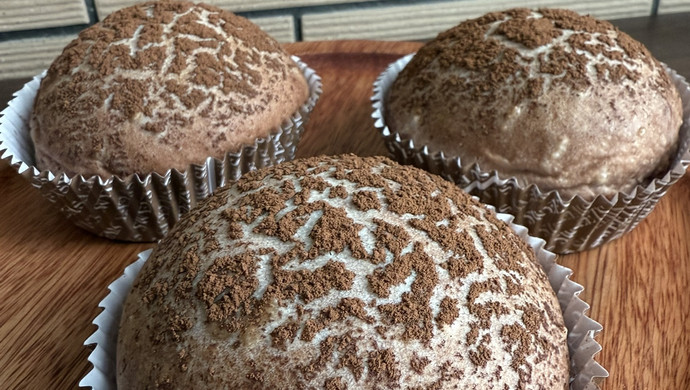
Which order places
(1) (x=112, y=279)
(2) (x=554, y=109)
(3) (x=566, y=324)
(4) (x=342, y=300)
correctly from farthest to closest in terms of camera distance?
(1) (x=112, y=279), (2) (x=554, y=109), (3) (x=566, y=324), (4) (x=342, y=300)

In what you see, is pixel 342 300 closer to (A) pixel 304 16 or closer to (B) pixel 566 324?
(B) pixel 566 324

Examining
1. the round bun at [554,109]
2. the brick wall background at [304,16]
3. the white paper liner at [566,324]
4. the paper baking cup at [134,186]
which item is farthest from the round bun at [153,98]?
the brick wall background at [304,16]

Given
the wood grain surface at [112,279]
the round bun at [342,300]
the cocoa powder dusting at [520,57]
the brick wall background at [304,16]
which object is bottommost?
the wood grain surface at [112,279]

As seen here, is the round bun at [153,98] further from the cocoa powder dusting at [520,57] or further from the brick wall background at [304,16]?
the brick wall background at [304,16]

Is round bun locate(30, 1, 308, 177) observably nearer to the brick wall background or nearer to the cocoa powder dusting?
the cocoa powder dusting

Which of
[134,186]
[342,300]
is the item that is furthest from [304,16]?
[342,300]
